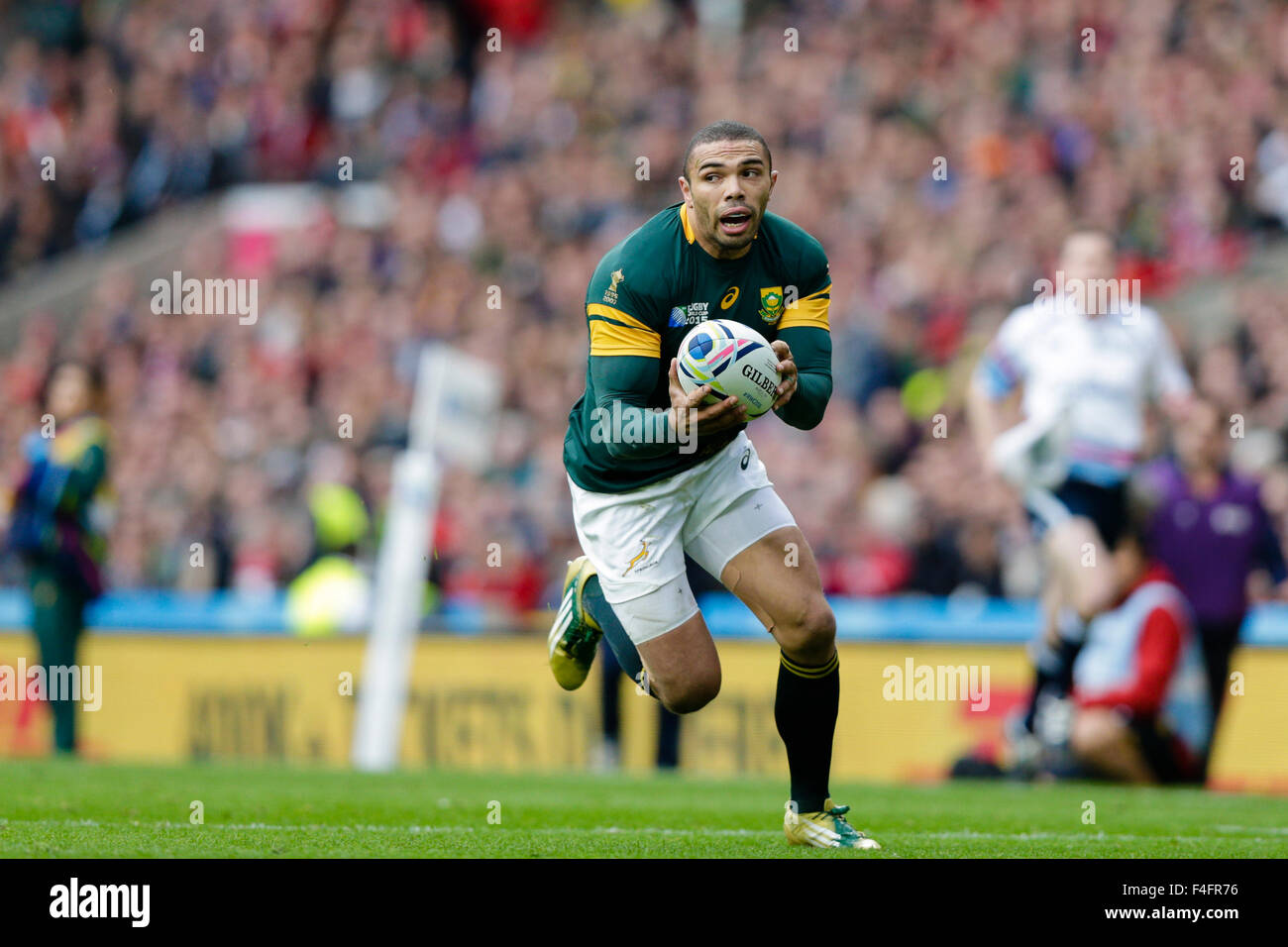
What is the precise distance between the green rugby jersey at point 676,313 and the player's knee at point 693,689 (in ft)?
2.59

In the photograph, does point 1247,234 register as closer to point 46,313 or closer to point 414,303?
point 414,303

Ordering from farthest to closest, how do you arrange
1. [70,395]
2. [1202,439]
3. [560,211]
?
1. [560,211]
2. [70,395]
3. [1202,439]

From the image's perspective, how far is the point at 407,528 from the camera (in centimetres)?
1425

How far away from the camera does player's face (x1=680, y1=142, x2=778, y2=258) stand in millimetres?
6578

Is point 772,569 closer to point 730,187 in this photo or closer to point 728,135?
point 730,187

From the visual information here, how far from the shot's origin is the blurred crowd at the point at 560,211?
1556 centimetres

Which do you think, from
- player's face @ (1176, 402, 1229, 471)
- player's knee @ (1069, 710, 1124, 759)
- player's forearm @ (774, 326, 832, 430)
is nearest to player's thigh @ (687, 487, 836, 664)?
player's forearm @ (774, 326, 832, 430)

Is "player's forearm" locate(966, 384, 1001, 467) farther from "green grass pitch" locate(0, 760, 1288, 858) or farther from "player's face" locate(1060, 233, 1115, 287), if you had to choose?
"green grass pitch" locate(0, 760, 1288, 858)

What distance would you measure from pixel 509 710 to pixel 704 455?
7798 millimetres

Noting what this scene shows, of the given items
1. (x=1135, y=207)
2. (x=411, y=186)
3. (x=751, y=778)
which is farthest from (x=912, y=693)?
(x=411, y=186)

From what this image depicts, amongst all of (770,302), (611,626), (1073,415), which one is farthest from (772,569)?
(1073,415)

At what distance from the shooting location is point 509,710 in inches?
572

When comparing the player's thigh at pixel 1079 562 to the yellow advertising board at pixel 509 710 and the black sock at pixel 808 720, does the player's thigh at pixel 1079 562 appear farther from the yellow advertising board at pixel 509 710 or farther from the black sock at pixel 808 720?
the black sock at pixel 808 720

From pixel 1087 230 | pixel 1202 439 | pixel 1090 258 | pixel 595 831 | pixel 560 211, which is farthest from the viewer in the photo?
pixel 560 211
